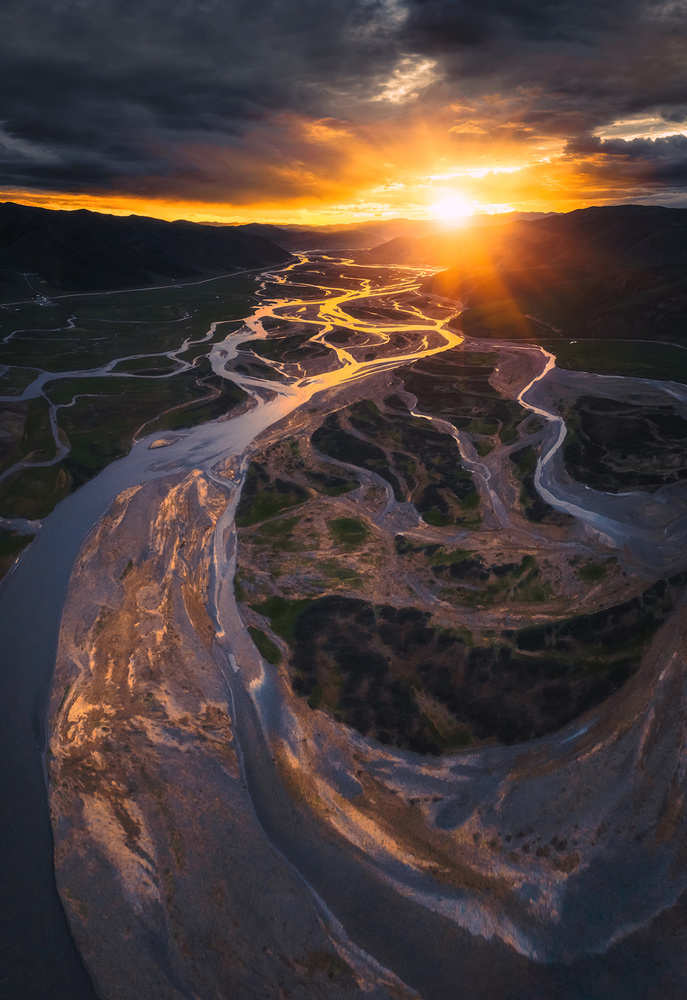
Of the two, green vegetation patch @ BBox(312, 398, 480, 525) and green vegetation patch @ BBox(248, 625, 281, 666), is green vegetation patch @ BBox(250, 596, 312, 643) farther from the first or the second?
green vegetation patch @ BBox(312, 398, 480, 525)

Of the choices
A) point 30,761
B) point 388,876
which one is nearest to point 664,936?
point 388,876

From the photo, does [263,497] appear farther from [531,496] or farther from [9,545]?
[531,496]

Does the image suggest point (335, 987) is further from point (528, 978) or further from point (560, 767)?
point (560, 767)

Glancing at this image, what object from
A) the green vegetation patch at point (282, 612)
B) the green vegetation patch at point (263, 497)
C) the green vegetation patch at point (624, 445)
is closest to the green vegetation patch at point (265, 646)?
the green vegetation patch at point (282, 612)

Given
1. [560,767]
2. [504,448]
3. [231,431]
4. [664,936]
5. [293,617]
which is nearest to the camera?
[664,936]

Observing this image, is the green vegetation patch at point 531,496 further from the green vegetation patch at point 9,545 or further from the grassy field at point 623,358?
the green vegetation patch at point 9,545

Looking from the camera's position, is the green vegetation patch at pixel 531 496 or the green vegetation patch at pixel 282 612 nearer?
the green vegetation patch at pixel 282 612

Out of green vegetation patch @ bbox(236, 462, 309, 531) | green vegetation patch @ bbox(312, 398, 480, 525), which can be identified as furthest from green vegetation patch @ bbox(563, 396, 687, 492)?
green vegetation patch @ bbox(236, 462, 309, 531)

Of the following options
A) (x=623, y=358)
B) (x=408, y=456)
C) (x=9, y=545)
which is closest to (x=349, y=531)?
(x=408, y=456)
